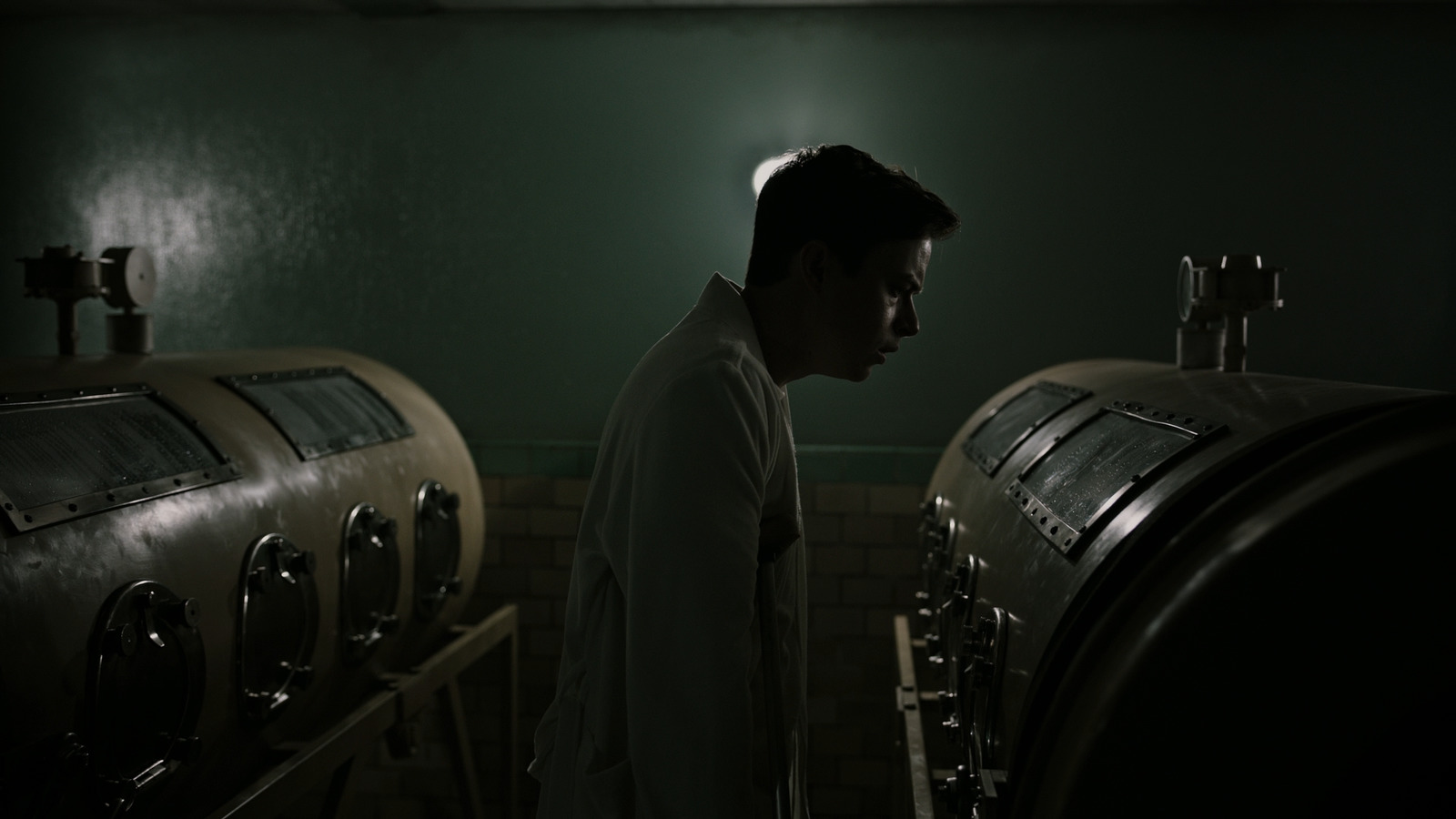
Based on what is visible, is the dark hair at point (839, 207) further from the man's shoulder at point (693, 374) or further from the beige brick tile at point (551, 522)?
the beige brick tile at point (551, 522)

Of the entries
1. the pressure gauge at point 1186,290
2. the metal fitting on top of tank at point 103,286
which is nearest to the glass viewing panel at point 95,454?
the metal fitting on top of tank at point 103,286

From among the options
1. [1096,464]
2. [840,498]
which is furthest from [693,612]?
[840,498]

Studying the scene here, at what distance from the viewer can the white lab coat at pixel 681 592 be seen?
1319 mm

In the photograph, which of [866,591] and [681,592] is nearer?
[681,592]

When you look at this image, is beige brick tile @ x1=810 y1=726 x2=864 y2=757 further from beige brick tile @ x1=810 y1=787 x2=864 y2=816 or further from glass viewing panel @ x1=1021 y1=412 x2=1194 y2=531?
glass viewing panel @ x1=1021 y1=412 x2=1194 y2=531

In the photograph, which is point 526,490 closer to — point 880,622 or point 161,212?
point 880,622

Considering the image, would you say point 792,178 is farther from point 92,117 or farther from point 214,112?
point 92,117

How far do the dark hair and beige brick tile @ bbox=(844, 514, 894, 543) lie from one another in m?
2.32

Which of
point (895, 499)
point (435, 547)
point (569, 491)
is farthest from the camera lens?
point (569, 491)

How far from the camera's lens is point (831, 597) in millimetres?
3859

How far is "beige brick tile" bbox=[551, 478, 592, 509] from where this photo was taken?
3.95 metres

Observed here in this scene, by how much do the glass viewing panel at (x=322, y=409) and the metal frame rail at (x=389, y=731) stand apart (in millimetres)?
689

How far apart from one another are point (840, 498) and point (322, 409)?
1949 mm

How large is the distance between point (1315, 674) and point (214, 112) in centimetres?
432
